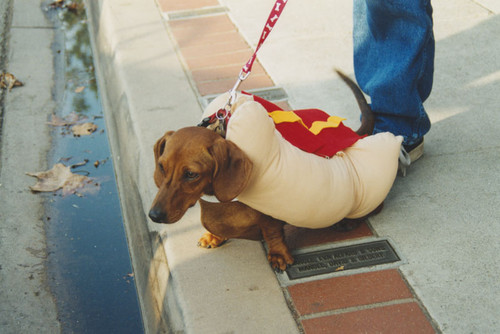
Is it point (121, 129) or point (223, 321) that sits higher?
point (223, 321)

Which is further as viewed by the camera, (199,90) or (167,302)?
(199,90)

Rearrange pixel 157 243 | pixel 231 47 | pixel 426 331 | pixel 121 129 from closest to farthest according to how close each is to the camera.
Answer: pixel 426 331, pixel 157 243, pixel 121 129, pixel 231 47

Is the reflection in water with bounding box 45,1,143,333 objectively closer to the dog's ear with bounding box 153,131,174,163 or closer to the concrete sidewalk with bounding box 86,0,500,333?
the concrete sidewalk with bounding box 86,0,500,333

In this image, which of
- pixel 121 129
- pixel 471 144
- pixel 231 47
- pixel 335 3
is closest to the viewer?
pixel 471 144

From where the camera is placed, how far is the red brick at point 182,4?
532 centimetres

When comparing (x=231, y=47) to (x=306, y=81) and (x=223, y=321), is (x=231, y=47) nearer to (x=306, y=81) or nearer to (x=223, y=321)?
(x=306, y=81)

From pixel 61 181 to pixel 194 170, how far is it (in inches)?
74.2

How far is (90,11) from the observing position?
6.29 meters

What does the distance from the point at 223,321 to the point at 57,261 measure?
4.14ft

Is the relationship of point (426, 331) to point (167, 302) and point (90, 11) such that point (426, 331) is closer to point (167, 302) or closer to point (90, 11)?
point (167, 302)

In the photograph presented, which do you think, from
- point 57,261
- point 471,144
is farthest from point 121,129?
point 471,144

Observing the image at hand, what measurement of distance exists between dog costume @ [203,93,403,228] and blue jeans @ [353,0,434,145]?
1.52 ft

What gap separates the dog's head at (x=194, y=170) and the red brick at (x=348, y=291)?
584mm

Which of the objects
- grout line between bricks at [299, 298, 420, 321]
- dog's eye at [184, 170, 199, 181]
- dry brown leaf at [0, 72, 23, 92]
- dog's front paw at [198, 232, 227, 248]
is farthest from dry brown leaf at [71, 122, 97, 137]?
grout line between bricks at [299, 298, 420, 321]
